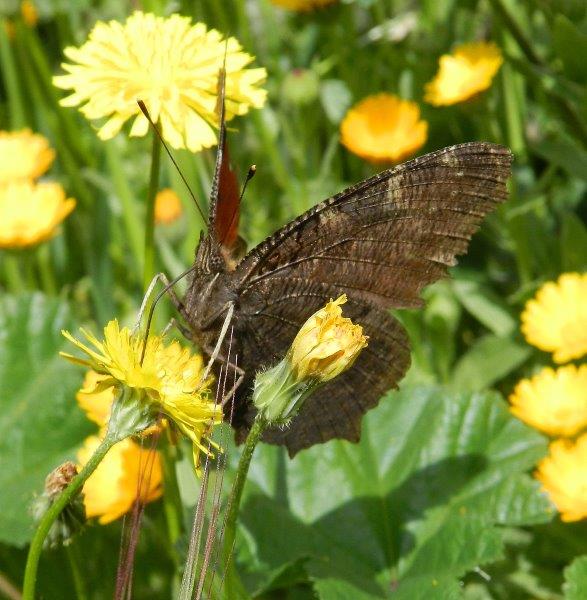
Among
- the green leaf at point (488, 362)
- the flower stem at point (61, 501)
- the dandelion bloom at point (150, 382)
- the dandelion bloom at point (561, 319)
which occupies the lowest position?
the green leaf at point (488, 362)

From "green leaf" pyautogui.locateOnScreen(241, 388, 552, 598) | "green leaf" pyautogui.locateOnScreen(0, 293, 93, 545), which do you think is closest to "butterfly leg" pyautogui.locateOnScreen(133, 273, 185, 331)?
"green leaf" pyautogui.locateOnScreen(241, 388, 552, 598)

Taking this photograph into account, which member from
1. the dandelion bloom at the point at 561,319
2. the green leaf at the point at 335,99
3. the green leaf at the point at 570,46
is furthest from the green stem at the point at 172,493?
the green leaf at the point at 335,99

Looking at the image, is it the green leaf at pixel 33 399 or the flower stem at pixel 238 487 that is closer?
the flower stem at pixel 238 487

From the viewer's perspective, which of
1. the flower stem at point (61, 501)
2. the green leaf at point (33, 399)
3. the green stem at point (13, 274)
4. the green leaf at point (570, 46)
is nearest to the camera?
the flower stem at point (61, 501)

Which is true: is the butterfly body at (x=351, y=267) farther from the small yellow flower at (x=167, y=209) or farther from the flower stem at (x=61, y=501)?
the small yellow flower at (x=167, y=209)

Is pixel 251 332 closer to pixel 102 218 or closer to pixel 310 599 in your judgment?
pixel 310 599

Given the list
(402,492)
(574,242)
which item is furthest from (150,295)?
(574,242)

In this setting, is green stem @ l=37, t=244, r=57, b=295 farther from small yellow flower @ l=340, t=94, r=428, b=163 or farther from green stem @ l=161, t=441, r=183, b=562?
green stem @ l=161, t=441, r=183, b=562
